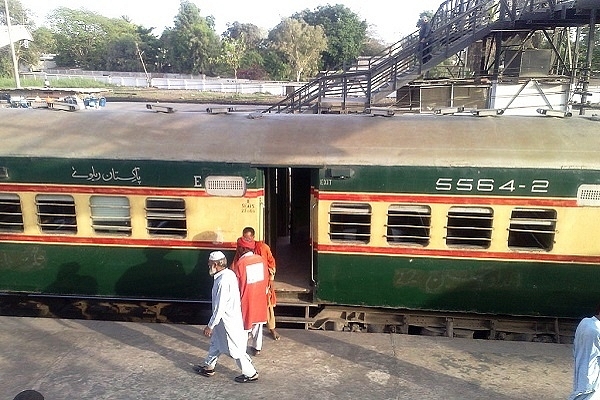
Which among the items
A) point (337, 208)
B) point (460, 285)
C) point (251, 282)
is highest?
point (337, 208)

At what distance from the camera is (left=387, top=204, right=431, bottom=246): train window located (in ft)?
24.1

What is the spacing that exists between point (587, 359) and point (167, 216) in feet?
18.4

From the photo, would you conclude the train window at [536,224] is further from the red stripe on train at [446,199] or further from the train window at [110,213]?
the train window at [110,213]

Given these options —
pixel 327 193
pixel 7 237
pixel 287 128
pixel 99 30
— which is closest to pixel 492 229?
pixel 327 193

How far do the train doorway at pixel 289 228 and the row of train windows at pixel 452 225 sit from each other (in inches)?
45.1

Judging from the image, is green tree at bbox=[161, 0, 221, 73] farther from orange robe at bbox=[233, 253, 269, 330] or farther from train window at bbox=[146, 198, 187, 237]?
orange robe at bbox=[233, 253, 269, 330]

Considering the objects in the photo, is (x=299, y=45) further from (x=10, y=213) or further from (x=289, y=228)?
(x=10, y=213)

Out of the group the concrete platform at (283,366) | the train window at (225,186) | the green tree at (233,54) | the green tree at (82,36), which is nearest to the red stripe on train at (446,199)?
the train window at (225,186)

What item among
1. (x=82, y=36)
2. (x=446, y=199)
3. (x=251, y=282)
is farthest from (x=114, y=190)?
(x=82, y=36)

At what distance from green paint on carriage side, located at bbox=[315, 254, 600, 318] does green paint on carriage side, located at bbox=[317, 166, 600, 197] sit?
0.99m

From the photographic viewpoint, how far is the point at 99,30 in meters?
86.2

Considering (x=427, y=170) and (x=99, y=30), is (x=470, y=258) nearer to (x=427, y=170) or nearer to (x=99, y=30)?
(x=427, y=170)

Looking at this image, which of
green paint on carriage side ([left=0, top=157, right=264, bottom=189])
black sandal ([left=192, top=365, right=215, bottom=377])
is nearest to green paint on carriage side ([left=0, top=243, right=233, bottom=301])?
green paint on carriage side ([left=0, top=157, right=264, bottom=189])

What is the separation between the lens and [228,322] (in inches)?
236
